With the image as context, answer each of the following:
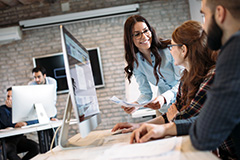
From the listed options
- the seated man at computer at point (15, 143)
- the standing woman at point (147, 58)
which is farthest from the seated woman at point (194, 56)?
the seated man at computer at point (15, 143)

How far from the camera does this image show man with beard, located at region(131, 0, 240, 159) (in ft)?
1.93

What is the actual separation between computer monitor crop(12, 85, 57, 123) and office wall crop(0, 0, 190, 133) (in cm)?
253

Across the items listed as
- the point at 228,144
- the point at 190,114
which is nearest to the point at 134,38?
the point at 190,114

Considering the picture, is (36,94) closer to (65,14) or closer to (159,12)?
(65,14)

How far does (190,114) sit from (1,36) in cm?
530

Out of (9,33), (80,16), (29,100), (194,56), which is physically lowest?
(29,100)

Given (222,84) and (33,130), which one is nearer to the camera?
(222,84)

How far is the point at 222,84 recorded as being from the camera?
1.95 feet

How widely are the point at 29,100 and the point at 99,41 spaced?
2984 millimetres

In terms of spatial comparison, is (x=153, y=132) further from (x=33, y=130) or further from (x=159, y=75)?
(x=33, y=130)

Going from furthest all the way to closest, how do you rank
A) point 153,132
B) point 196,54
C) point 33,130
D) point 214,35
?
point 33,130 < point 196,54 < point 153,132 < point 214,35

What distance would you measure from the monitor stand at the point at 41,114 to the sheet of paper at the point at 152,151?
80.6 inches

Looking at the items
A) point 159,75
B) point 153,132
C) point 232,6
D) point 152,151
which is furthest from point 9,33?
point 232,6

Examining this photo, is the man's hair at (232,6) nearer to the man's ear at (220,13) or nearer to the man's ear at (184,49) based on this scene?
the man's ear at (220,13)
